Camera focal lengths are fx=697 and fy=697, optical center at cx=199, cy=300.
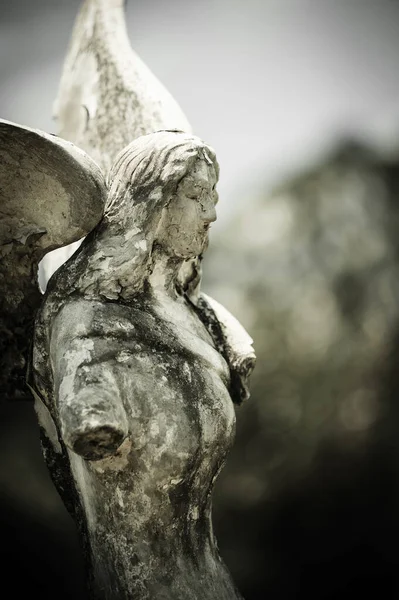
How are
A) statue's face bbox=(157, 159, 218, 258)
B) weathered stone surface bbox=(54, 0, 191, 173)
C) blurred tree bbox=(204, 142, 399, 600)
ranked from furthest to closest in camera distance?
blurred tree bbox=(204, 142, 399, 600), weathered stone surface bbox=(54, 0, 191, 173), statue's face bbox=(157, 159, 218, 258)

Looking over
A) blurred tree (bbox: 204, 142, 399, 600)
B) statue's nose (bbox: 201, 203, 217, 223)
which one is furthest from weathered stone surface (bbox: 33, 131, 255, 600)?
blurred tree (bbox: 204, 142, 399, 600)

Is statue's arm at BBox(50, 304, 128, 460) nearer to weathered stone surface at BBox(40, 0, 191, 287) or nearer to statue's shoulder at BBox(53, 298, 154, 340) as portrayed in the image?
statue's shoulder at BBox(53, 298, 154, 340)

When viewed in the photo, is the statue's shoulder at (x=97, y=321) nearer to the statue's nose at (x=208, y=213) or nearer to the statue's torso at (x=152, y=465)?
the statue's torso at (x=152, y=465)

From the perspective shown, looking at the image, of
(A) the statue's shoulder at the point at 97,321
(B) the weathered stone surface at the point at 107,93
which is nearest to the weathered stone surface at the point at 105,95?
(B) the weathered stone surface at the point at 107,93

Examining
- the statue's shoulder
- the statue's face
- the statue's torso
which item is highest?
the statue's face

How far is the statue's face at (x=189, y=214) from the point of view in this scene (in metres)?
1.57

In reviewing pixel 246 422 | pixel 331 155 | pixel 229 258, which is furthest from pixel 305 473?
pixel 331 155

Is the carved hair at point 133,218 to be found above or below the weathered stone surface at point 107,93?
below

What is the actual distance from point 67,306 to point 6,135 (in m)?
0.37

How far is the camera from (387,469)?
3.98 meters

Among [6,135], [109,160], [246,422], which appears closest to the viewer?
[6,135]

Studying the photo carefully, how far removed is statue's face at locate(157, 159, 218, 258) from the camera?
1567 millimetres

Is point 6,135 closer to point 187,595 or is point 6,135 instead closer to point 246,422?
point 187,595

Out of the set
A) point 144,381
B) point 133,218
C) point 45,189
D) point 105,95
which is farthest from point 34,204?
point 105,95
